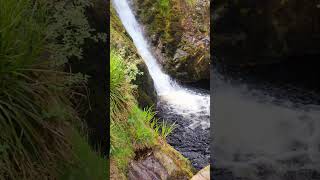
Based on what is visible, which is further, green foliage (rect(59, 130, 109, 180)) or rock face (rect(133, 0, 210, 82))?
rock face (rect(133, 0, 210, 82))

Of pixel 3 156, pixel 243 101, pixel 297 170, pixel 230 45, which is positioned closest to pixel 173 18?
pixel 230 45

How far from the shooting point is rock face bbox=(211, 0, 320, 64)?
2.98 meters

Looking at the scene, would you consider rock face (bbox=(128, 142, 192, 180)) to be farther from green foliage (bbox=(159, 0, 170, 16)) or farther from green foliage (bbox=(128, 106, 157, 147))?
green foliage (bbox=(159, 0, 170, 16))

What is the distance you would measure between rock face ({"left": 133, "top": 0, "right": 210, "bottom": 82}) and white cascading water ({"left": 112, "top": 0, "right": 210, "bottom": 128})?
46 mm

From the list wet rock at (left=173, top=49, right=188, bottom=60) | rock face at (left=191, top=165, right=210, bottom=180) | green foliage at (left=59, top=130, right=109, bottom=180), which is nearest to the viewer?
green foliage at (left=59, top=130, right=109, bottom=180)

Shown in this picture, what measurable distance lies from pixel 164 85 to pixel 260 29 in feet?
2.24

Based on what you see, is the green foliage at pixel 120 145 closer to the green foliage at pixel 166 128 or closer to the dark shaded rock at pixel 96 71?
the dark shaded rock at pixel 96 71

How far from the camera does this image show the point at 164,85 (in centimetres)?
332

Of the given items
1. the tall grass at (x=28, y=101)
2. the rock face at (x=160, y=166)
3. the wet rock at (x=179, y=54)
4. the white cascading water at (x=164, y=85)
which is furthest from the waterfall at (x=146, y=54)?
the tall grass at (x=28, y=101)

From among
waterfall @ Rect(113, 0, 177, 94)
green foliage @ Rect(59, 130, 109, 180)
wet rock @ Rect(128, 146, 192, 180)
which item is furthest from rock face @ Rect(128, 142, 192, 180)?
waterfall @ Rect(113, 0, 177, 94)

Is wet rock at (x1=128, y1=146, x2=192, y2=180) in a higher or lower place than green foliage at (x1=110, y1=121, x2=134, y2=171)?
lower

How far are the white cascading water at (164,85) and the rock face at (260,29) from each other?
0.33 m

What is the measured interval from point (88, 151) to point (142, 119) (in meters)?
0.37

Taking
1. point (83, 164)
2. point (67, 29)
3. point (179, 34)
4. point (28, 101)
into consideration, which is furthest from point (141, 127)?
point (28, 101)
